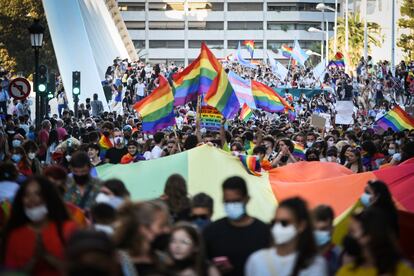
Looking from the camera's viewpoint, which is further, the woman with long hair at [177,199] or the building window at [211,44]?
the building window at [211,44]

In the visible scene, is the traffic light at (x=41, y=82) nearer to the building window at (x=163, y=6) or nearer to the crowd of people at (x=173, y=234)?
the crowd of people at (x=173, y=234)

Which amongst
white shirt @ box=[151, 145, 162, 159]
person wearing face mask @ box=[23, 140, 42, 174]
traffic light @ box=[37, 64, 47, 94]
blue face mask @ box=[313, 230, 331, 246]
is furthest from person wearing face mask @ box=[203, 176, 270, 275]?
traffic light @ box=[37, 64, 47, 94]

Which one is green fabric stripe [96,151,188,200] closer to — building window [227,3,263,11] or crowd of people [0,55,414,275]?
crowd of people [0,55,414,275]

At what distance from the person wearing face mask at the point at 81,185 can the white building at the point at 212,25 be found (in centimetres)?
13628

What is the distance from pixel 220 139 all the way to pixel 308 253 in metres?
12.6

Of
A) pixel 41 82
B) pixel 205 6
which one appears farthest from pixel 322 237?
pixel 205 6

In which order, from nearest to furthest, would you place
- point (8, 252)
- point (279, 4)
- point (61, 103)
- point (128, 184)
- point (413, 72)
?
1. point (8, 252)
2. point (128, 184)
3. point (61, 103)
4. point (413, 72)
5. point (279, 4)

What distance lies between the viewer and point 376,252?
7.44 meters

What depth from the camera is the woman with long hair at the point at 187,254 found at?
299 inches

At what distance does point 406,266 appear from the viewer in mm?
7477

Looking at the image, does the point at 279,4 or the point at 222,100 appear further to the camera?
the point at 279,4

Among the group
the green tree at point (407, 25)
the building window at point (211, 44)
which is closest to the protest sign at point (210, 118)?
the green tree at point (407, 25)

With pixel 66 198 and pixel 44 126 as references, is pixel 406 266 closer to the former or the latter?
pixel 66 198

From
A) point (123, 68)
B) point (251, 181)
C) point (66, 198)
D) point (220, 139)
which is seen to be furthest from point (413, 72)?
point (66, 198)
